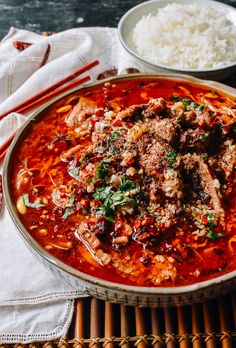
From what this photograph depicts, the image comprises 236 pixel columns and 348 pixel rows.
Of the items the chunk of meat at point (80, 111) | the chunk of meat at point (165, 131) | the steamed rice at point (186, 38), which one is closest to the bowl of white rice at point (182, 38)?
the steamed rice at point (186, 38)

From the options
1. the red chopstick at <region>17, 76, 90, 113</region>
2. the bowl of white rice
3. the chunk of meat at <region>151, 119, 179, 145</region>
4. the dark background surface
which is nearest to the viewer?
the chunk of meat at <region>151, 119, 179, 145</region>

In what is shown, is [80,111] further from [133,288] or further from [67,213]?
[133,288]

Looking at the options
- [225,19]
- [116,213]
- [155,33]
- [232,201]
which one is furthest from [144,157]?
[225,19]

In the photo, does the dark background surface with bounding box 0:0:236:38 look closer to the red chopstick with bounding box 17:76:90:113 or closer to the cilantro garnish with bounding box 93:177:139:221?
the red chopstick with bounding box 17:76:90:113

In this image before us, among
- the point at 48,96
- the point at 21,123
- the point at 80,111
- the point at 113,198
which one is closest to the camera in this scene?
the point at 113,198

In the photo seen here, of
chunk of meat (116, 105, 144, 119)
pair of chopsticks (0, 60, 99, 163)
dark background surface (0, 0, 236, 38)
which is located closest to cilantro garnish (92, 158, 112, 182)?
chunk of meat (116, 105, 144, 119)

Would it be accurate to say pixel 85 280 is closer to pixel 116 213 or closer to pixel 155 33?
pixel 116 213

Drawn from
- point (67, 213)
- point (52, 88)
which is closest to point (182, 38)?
point (52, 88)
